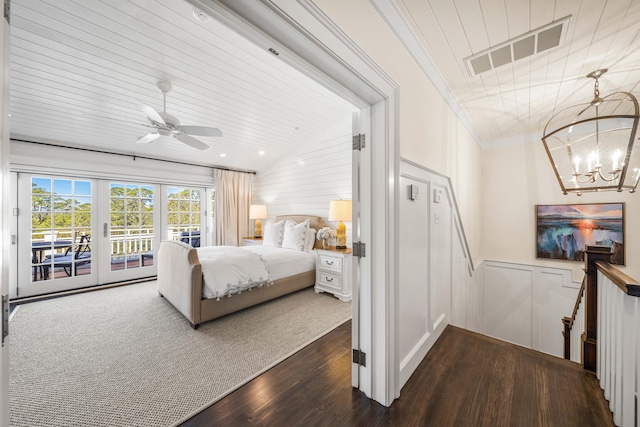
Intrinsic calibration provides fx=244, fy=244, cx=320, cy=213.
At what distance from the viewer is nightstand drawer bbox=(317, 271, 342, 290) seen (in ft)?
11.6

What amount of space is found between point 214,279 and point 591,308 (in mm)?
3371

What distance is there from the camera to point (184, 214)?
524 centimetres

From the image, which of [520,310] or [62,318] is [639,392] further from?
[62,318]

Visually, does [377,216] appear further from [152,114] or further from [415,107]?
[152,114]

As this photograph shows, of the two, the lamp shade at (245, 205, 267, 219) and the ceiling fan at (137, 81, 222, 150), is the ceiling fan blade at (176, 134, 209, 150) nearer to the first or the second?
the ceiling fan at (137, 81, 222, 150)

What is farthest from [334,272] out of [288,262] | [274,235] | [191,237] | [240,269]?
[191,237]

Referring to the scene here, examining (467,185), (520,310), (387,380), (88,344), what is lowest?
(520,310)

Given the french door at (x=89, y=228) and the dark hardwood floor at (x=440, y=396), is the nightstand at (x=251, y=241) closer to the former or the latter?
the french door at (x=89, y=228)

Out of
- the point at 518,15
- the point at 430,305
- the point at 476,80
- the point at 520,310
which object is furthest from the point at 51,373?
the point at 520,310

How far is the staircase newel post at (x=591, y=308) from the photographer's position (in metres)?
1.83

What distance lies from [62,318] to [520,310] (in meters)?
6.34

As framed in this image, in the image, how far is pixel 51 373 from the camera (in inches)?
75.0

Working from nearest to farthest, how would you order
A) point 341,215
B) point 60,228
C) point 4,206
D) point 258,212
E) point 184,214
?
point 4,206 < point 341,215 < point 60,228 < point 184,214 < point 258,212

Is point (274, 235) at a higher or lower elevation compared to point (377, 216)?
lower
